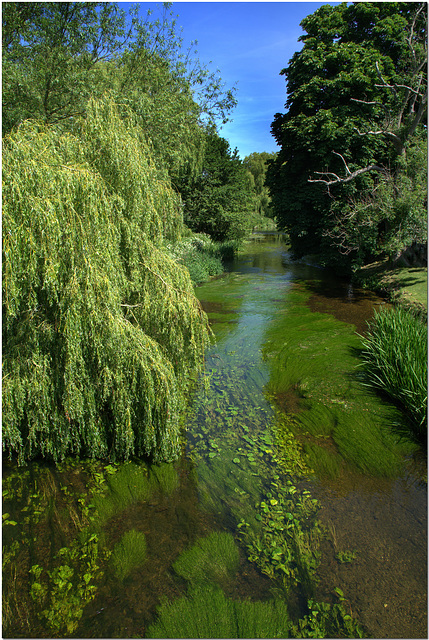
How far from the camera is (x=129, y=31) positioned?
523 inches

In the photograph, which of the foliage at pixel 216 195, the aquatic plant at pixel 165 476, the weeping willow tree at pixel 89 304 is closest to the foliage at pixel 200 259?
the foliage at pixel 216 195

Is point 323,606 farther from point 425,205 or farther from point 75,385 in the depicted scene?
point 425,205

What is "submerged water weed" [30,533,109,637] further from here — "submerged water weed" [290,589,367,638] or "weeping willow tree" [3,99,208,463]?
"submerged water weed" [290,589,367,638]

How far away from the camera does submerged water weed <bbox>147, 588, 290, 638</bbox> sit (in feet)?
11.8

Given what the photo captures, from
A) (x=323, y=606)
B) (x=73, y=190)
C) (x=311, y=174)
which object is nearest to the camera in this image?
(x=323, y=606)

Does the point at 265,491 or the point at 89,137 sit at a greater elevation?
the point at 89,137

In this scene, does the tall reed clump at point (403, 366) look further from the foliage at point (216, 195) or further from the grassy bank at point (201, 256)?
the foliage at point (216, 195)

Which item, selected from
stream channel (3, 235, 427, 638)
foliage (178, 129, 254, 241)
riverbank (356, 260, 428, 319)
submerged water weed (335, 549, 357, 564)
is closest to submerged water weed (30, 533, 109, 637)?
stream channel (3, 235, 427, 638)

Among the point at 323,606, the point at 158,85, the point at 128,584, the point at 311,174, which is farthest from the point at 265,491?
the point at 311,174

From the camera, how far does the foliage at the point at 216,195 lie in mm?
26406

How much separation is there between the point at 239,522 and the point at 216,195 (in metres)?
24.2

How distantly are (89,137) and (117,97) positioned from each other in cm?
749

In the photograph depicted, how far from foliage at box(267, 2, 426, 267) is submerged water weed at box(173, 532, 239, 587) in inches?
501

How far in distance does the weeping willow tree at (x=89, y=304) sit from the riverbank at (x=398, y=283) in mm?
9062
